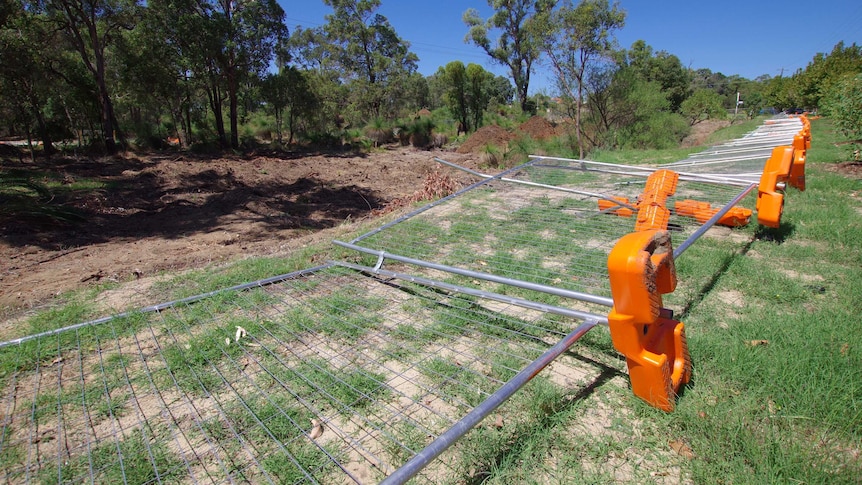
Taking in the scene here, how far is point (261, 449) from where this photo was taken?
1.45 metres

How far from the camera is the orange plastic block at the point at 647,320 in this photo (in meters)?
1.24

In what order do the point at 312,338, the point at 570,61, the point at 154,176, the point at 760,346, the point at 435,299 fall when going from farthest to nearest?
1. the point at 570,61
2. the point at 154,176
3. the point at 435,299
4. the point at 312,338
5. the point at 760,346

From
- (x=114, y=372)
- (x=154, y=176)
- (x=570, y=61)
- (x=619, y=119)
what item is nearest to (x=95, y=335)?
(x=114, y=372)

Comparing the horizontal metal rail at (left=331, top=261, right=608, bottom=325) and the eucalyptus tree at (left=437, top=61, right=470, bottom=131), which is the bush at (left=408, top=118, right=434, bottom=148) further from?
the horizontal metal rail at (left=331, top=261, right=608, bottom=325)

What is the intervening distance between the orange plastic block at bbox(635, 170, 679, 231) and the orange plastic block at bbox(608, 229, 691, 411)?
1603mm

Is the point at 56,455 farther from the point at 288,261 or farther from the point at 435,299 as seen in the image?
the point at 288,261

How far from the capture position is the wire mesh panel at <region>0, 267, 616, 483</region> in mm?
1406

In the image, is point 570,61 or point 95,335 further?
point 570,61

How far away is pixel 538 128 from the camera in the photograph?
16844mm

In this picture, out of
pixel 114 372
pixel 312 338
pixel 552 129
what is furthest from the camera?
pixel 552 129

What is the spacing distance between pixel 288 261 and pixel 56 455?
2077 mm

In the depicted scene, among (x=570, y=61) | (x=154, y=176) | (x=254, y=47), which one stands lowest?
(x=154, y=176)

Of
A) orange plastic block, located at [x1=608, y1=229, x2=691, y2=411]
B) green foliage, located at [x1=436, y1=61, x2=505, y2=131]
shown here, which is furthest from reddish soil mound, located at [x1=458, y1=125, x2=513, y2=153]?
orange plastic block, located at [x1=608, y1=229, x2=691, y2=411]

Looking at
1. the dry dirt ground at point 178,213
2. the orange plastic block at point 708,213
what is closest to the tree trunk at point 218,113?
the dry dirt ground at point 178,213
